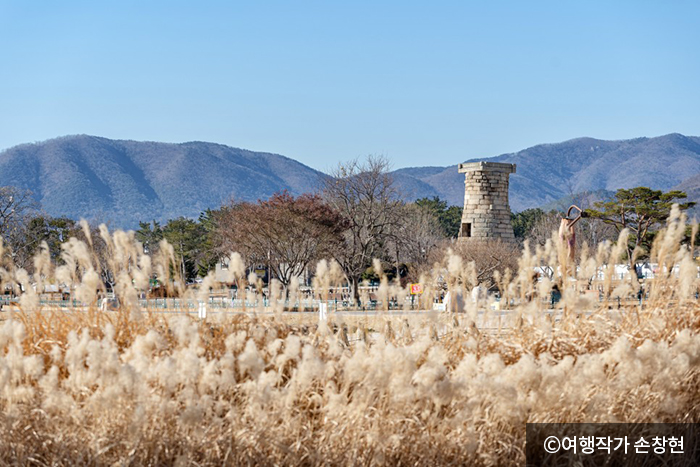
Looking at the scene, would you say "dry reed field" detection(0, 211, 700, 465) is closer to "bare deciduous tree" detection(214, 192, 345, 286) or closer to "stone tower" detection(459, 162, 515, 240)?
"bare deciduous tree" detection(214, 192, 345, 286)

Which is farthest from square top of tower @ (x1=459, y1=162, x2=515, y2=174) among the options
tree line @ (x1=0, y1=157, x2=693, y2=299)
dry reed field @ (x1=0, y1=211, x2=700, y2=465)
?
dry reed field @ (x1=0, y1=211, x2=700, y2=465)

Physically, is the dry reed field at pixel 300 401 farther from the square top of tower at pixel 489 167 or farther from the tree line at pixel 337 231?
the square top of tower at pixel 489 167

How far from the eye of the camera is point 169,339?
4.38 meters

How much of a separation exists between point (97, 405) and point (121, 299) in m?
1.32

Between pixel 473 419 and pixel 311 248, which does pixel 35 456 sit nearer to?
pixel 473 419

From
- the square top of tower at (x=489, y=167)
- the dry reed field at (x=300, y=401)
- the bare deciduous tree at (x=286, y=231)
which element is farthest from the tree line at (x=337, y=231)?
the dry reed field at (x=300, y=401)

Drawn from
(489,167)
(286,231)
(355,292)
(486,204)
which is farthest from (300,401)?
(489,167)

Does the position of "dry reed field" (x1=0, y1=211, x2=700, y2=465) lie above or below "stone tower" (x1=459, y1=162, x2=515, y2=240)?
below

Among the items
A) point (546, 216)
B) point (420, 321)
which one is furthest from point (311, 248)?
point (546, 216)

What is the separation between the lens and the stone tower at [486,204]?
31359 millimetres

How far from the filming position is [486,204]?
3158 centimetres

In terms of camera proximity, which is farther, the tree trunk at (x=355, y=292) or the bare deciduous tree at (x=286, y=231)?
the bare deciduous tree at (x=286, y=231)

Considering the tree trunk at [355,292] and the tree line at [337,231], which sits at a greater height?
the tree line at [337,231]

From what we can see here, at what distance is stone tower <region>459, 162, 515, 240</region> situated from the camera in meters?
31.4
